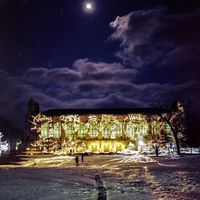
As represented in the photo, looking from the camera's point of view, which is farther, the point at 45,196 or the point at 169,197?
the point at 45,196

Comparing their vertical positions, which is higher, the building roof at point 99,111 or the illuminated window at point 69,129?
the building roof at point 99,111

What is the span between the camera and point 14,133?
3858 inches

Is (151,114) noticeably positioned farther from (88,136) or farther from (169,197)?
(169,197)

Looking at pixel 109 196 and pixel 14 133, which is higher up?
pixel 14 133

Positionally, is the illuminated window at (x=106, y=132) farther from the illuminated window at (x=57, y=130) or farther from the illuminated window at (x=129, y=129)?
the illuminated window at (x=57, y=130)

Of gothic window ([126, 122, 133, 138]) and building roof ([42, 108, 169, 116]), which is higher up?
building roof ([42, 108, 169, 116])

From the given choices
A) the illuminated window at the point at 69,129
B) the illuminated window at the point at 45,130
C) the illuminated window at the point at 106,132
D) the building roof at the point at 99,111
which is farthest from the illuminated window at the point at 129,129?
the illuminated window at the point at 45,130

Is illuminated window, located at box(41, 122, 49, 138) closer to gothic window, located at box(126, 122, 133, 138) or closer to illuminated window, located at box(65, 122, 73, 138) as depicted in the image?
illuminated window, located at box(65, 122, 73, 138)

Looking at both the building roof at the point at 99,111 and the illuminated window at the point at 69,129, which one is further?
the building roof at the point at 99,111

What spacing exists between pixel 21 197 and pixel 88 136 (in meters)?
62.0

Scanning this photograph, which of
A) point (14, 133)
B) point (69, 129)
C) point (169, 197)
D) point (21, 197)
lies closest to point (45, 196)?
point (21, 197)

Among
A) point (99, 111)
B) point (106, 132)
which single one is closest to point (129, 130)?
point (106, 132)

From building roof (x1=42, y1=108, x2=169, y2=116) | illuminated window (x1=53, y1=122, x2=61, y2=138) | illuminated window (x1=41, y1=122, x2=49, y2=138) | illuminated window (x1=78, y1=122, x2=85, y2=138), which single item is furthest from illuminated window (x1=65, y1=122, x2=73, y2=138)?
illuminated window (x1=41, y1=122, x2=49, y2=138)

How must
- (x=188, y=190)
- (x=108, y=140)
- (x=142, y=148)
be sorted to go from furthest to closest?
(x=108, y=140)
(x=142, y=148)
(x=188, y=190)
